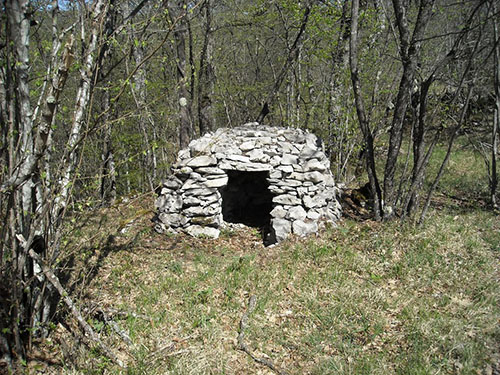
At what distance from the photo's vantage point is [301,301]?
427cm

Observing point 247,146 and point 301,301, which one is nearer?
point 301,301

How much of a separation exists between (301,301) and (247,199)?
4.15 m

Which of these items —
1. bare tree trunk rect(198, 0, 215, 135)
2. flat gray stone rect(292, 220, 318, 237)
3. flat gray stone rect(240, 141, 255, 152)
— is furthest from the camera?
bare tree trunk rect(198, 0, 215, 135)

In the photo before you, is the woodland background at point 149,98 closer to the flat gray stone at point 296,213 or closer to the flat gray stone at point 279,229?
the flat gray stone at point 296,213

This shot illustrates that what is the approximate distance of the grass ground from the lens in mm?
3348

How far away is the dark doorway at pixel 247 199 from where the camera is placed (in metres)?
7.57

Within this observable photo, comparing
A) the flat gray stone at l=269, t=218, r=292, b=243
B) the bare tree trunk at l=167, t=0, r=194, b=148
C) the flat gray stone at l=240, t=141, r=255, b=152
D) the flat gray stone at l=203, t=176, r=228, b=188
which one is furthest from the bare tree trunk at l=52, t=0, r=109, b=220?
the bare tree trunk at l=167, t=0, r=194, b=148

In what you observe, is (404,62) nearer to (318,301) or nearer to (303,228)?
(303,228)

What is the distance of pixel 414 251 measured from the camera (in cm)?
499

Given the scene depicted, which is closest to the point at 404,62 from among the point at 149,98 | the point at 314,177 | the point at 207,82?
the point at 314,177

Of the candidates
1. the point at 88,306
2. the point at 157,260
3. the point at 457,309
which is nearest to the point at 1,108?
the point at 88,306

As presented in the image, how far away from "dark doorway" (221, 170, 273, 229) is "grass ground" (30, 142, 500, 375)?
1.60 metres

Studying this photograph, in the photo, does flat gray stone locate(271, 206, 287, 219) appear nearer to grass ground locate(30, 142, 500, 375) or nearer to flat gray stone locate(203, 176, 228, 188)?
grass ground locate(30, 142, 500, 375)

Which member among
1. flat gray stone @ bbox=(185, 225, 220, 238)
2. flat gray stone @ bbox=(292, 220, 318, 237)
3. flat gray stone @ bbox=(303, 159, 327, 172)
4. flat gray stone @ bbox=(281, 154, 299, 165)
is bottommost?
flat gray stone @ bbox=(185, 225, 220, 238)
